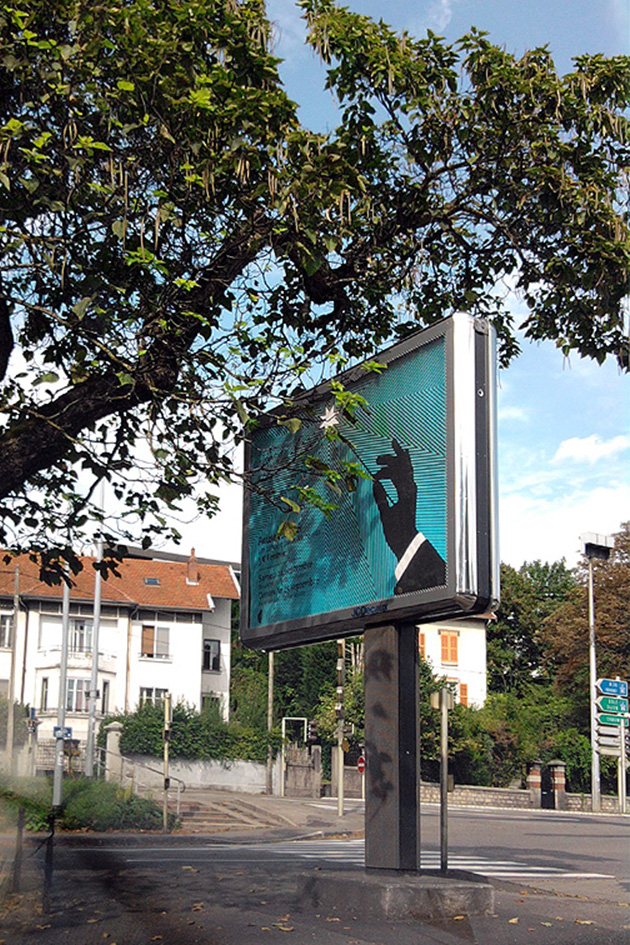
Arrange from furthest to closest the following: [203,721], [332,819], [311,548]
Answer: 1. [203,721]
2. [332,819]
3. [311,548]

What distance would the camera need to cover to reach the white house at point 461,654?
64.6 meters

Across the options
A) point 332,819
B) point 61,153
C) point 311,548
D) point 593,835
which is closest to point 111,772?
point 332,819

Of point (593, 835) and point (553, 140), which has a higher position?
point (553, 140)

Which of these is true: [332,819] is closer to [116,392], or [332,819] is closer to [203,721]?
[203,721]

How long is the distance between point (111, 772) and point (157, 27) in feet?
124

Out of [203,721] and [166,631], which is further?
[166,631]

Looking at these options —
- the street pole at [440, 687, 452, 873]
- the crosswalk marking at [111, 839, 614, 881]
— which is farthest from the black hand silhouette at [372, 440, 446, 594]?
the crosswalk marking at [111, 839, 614, 881]

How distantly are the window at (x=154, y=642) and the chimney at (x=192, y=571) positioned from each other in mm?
4951

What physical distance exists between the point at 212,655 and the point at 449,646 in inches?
564

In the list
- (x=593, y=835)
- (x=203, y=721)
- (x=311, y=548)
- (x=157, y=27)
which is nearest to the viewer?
(x=157, y=27)

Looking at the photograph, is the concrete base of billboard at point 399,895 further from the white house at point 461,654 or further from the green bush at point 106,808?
the white house at point 461,654

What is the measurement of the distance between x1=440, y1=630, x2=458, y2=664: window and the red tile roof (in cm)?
1272

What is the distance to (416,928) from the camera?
28.9 feet

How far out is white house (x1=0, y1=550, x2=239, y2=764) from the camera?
192ft
